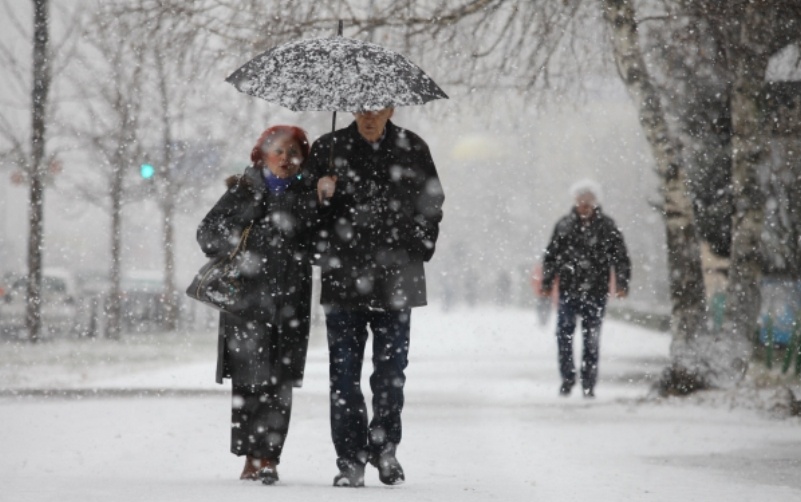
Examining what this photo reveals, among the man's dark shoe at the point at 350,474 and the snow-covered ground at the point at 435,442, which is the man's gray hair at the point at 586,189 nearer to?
the snow-covered ground at the point at 435,442

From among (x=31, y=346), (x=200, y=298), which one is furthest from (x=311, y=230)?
(x=31, y=346)

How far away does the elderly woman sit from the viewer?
6.83 meters

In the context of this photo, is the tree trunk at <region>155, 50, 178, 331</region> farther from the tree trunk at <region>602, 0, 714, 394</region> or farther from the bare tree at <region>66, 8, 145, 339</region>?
the tree trunk at <region>602, 0, 714, 394</region>

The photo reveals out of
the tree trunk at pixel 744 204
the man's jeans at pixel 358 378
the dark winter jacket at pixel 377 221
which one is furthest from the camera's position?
the tree trunk at pixel 744 204

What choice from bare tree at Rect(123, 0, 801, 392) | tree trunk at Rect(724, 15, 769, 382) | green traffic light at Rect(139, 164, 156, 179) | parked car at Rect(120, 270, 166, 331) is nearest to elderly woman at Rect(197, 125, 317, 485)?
bare tree at Rect(123, 0, 801, 392)

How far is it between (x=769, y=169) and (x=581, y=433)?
9.66 m

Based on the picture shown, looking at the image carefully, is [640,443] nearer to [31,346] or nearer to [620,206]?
[31,346]

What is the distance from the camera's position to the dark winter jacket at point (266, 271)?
682 centimetres

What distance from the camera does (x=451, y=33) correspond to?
1348cm

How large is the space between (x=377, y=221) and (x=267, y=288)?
2.13 feet

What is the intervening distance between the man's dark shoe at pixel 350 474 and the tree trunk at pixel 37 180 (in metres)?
14.6

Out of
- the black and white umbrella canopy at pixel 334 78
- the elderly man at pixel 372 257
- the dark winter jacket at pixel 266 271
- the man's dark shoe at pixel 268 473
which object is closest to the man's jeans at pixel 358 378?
the elderly man at pixel 372 257

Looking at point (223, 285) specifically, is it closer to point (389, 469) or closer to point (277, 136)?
point (277, 136)

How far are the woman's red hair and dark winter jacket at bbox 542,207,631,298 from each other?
20.1ft
